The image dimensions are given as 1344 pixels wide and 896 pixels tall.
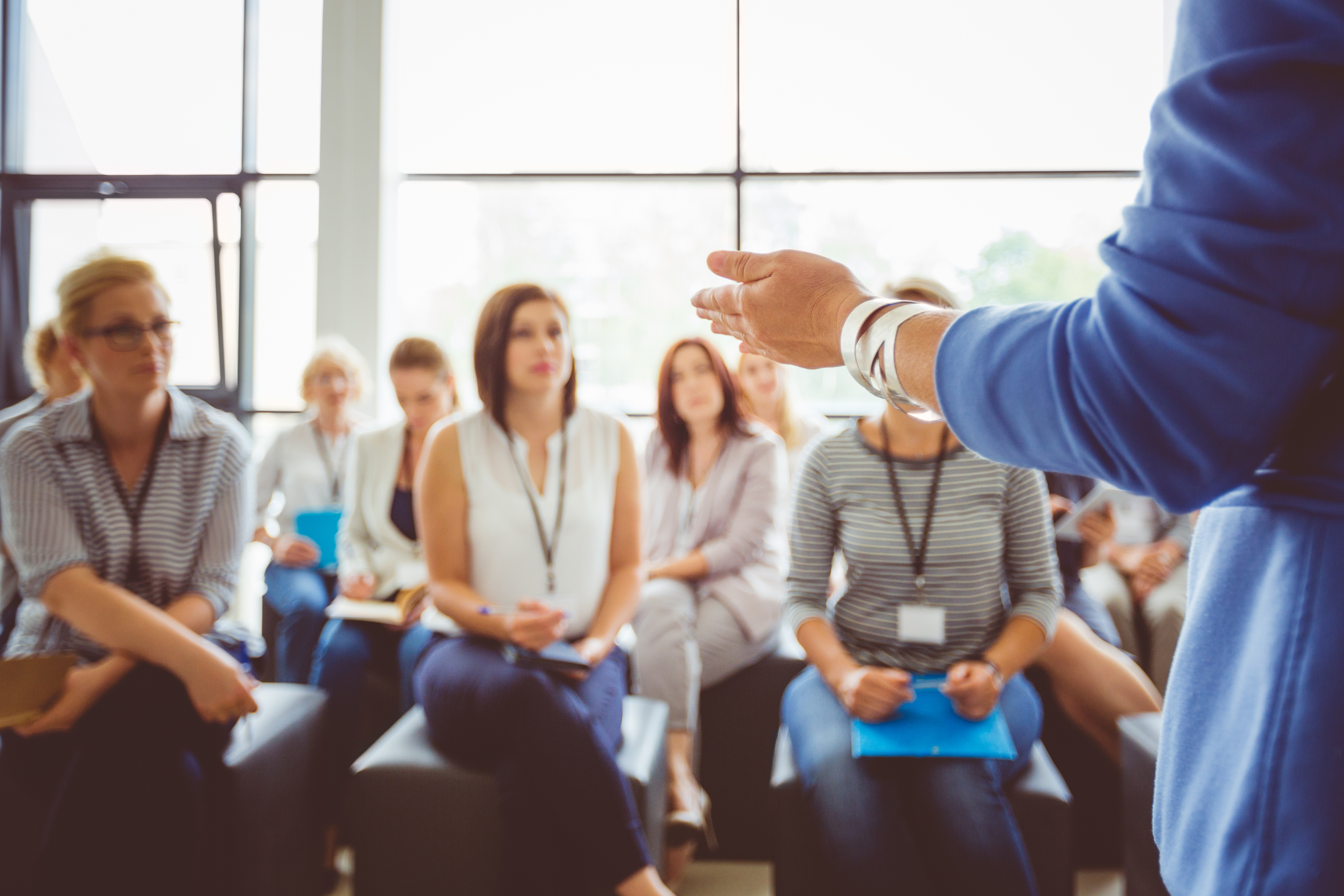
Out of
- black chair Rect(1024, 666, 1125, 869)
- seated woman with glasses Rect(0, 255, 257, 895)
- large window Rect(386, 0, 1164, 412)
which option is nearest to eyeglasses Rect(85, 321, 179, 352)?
seated woman with glasses Rect(0, 255, 257, 895)

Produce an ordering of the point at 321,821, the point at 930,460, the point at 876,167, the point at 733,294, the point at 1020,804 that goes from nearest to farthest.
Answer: the point at 733,294
the point at 1020,804
the point at 930,460
the point at 321,821
the point at 876,167

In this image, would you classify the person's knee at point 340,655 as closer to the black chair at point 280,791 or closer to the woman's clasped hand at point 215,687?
the black chair at point 280,791

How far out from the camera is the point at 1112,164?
4.62m

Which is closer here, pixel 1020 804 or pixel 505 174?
pixel 1020 804

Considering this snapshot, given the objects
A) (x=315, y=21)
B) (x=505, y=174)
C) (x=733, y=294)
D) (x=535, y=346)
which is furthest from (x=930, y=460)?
(x=315, y=21)

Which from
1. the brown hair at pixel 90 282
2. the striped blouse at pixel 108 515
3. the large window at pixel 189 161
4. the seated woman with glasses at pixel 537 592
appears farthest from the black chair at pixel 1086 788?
the large window at pixel 189 161

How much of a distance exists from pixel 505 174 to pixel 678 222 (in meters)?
1.08

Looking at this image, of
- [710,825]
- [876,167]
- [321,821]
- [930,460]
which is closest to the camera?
[930,460]

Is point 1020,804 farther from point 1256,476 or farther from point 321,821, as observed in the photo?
point 321,821

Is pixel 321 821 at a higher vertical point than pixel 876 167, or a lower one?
lower

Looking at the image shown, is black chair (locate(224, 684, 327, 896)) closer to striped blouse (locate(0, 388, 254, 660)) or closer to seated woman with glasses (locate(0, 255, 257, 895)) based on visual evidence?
seated woman with glasses (locate(0, 255, 257, 895))

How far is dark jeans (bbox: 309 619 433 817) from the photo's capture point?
103 inches

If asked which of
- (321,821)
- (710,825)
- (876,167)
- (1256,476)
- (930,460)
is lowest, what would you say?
(710,825)

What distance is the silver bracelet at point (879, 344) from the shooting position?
0.62 m
